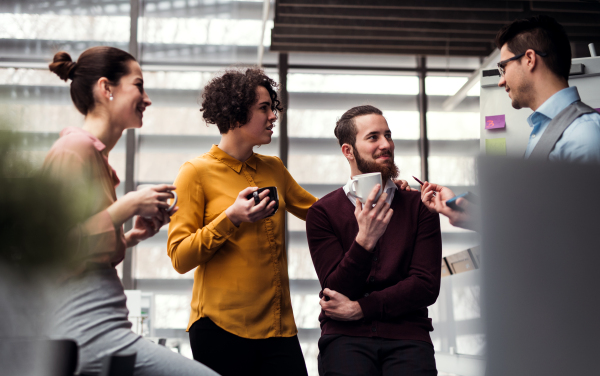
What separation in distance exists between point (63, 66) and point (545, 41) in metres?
1.44

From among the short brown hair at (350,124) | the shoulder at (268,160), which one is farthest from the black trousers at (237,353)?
the short brown hair at (350,124)

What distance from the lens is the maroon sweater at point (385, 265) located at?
157 centimetres

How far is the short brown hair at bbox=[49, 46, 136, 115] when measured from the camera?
111 cm

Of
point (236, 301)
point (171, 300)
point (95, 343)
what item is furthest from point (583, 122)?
point (171, 300)

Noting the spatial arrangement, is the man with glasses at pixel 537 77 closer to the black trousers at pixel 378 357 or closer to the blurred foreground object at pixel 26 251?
the black trousers at pixel 378 357

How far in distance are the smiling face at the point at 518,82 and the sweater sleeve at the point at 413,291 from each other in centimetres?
55

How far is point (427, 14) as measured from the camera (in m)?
5.75

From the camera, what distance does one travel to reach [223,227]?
151cm

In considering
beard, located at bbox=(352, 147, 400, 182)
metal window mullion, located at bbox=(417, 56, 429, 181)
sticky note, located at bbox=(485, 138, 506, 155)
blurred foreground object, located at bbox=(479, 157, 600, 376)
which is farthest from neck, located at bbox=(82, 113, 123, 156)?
metal window mullion, located at bbox=(417, 56, 429, 181)

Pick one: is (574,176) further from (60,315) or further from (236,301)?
(236,301)

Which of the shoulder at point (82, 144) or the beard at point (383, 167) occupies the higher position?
the beard at point (383, 167)

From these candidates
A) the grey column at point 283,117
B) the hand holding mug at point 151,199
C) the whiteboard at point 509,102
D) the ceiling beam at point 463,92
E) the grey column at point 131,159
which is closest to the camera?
the hand holding mug at point 151,199

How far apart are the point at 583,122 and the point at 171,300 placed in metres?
5.49

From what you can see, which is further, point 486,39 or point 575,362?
point 486,39
